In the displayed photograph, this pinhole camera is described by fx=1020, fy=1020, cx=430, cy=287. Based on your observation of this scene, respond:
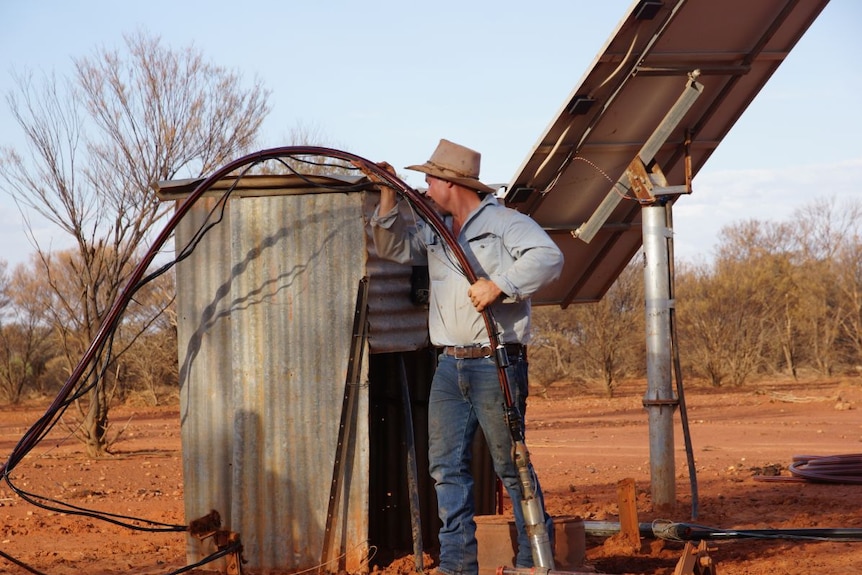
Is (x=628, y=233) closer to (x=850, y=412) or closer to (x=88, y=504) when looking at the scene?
(x=88, y=504)

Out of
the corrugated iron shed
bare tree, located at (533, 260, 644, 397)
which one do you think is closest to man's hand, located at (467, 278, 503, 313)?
the corrugated iron shed

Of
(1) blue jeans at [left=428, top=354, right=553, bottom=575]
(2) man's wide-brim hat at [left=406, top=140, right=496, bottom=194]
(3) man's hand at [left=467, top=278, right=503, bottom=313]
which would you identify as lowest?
(1) blue jeans at [left=428, top=354, right=553, bottom=575]

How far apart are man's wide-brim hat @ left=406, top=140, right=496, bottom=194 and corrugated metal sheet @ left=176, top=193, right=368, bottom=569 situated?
0.89 m

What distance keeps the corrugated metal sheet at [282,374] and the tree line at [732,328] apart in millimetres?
23084

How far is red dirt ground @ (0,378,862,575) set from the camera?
264 inches

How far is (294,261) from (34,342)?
31.0 meters

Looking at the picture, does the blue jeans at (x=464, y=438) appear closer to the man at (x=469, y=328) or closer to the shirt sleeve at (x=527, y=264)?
the man at (x=469, y=328)

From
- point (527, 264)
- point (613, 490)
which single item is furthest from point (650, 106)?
point (613, 490)

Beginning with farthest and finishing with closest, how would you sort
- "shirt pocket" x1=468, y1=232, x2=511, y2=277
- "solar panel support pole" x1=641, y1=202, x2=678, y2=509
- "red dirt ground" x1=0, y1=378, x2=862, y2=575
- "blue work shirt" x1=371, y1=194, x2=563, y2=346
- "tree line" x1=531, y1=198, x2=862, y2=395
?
1. "tree line" x1=531, y1=198, x2=862, y2=395
2. "solar panel support pole" x1=641, y1=202, x2=678, y2=509
3. "red dirt ground" x1=0, y1=378, x2=862, y2=575
4. "shirt pocket" x1=468, y1=232, x2=511, y2=277
5. "blue work shirt" x1=371, y1=194, x2=563, y2=346

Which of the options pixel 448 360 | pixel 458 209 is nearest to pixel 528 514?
pixel 448 360

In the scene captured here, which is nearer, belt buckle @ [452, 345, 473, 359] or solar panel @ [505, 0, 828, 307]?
belt buckle @ [452, 345, 473, 359]

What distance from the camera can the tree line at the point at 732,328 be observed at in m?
30.2

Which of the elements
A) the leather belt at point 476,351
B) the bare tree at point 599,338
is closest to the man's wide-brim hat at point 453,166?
the leather belt at point 476,351

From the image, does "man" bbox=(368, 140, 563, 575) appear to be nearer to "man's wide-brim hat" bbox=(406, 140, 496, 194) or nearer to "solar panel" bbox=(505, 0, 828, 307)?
"man's wide-brim hat" bbox=(406, 140, 496, 194)
